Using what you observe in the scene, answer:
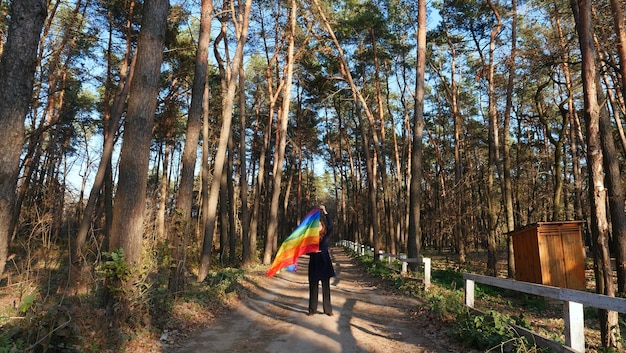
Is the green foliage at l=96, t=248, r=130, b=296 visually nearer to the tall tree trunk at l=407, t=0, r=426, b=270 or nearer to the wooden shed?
the tall tree trunk at l=407, t=0, r=426, b=270

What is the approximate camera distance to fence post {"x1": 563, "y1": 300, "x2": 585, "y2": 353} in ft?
13.5

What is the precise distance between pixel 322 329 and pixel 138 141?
432cm

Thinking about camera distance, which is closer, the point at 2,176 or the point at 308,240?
the point at 2,176

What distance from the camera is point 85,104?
77.8 ft

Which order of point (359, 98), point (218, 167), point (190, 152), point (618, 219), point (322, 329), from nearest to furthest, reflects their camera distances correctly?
point (322, 329), point (618, 219), point (190, 152), point (218, 167), point (359, 98)

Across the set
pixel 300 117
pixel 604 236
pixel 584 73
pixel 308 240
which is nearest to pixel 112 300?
pixel 308 240

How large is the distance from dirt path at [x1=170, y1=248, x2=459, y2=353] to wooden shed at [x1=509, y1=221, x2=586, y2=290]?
530 centimetres

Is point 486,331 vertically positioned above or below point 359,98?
below

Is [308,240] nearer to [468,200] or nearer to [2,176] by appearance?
[2,176]

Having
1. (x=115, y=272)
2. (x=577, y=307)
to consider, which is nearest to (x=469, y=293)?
(x=577, y=307)

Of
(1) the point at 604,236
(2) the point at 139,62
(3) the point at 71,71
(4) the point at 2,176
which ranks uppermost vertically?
(3) the point at 71,71

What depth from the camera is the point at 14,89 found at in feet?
16.9

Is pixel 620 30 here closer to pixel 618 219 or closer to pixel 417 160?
pixel 618 219

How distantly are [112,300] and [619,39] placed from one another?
10943mm
